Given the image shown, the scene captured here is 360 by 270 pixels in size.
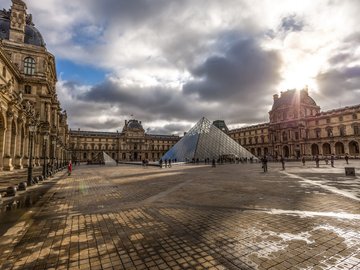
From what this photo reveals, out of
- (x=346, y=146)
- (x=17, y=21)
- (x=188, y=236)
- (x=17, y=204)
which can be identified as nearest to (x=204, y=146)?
(x=17, y=204)

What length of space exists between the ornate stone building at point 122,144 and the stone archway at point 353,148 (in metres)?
77.6

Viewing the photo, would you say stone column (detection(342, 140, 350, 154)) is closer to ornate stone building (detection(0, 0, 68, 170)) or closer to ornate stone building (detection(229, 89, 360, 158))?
ornate stone building (detection(229, 89, 360, 158))

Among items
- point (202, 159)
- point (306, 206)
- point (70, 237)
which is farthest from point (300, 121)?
point (70, 237)

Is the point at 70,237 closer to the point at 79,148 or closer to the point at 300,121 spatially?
the point at 300,121

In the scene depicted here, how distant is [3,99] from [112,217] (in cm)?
1840

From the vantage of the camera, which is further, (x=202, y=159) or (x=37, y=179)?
(x=202, y=159)

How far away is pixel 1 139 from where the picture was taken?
18.1 metres

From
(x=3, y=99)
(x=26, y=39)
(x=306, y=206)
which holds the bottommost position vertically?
(x=306, y=206)

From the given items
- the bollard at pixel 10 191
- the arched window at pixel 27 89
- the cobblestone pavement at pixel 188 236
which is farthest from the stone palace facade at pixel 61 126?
the cobblestone pavement at pixel 188 236

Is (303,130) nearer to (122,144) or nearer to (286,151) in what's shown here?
(286,151)

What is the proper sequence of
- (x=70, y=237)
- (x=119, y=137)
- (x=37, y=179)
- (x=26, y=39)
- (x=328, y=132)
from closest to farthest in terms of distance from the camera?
1. (x=70, y=237)
2. (x=37, y=179)
3. (x=26, y=39)
4. (x=328, y=132)
5. (x=119, y=137)

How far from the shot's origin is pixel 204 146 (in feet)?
138

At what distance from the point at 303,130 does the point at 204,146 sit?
41561 millimetres

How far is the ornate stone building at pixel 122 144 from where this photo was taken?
9838 cm
